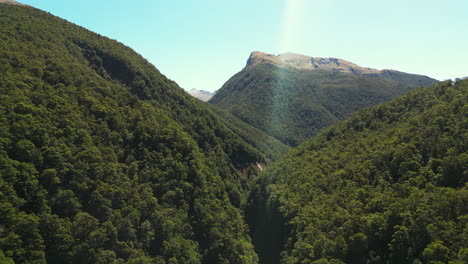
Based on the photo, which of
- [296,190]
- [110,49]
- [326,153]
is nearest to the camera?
[296,190]

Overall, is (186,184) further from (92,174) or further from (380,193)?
(380,193)

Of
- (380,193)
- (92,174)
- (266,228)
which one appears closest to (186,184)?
(92,174)

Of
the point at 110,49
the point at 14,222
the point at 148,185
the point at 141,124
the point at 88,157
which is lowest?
the point at 14,222

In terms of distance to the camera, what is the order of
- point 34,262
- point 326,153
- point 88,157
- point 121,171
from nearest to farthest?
point 34,262
point 88,157
point 121,171
point 326,153

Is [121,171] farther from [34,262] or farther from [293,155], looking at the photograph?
[293,155]

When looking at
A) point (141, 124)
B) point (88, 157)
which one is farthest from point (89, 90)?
point (88, 157)

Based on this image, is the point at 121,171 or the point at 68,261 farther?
the point at 121,171

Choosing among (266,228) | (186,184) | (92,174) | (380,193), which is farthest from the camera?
(266,228)
